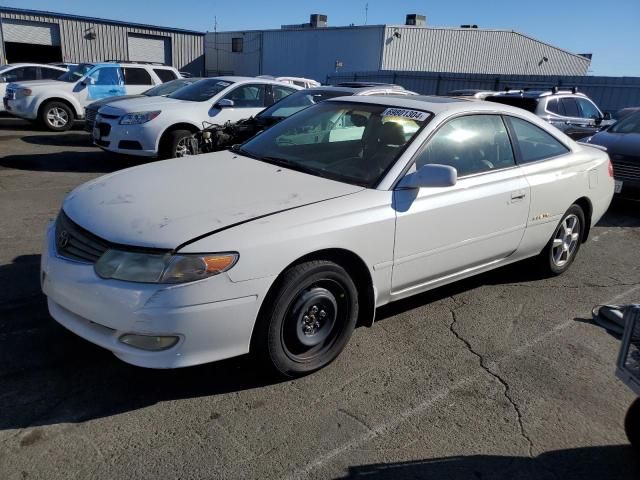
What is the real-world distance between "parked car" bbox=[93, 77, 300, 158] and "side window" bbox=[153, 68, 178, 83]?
5051mm

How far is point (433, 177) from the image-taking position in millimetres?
3391

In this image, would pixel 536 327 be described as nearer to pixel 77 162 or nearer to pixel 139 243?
pixel 139 243

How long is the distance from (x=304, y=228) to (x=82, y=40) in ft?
103

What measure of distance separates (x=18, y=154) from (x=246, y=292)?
961cm

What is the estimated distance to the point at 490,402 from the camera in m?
3.14

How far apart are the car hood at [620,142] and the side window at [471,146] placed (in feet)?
15.0

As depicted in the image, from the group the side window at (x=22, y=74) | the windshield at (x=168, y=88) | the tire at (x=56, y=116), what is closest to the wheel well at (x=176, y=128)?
the windshield at (x=168, y=88)

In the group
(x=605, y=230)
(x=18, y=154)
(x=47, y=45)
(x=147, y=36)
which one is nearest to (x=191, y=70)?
(x=147, y=36)

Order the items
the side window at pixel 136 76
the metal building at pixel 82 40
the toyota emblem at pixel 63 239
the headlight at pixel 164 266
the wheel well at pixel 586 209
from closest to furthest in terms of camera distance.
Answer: the headlight at pixel 164 266, the toyota emblem at pixel 63 239, the wheel well at pixel 586 209, the side window at pixel 136 76, the metal building at pixel 82 40

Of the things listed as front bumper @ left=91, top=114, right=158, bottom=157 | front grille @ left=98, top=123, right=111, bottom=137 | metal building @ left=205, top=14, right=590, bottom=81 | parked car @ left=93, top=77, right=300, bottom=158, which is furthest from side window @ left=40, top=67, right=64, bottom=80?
metal building @ left=205, top=14, right=590, bottom=81

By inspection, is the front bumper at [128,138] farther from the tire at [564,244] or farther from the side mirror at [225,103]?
the tire at [564,244]

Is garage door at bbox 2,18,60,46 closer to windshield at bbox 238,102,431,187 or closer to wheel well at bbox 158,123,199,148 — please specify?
wheel well at bbox 158,123,199,148

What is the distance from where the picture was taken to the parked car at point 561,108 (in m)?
10.9

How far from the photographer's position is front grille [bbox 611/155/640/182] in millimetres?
7695
